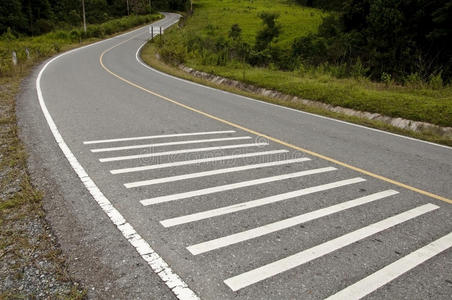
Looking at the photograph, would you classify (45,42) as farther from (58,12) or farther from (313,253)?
(58,12)

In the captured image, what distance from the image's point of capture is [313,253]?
3322mm

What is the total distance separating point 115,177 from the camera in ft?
16.1

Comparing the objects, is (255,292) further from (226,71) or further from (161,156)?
(226,71)

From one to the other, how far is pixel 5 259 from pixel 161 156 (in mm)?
3034

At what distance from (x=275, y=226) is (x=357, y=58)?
18966 mm

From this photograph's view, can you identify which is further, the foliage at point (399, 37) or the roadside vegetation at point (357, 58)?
the foliage at point (399, 37)

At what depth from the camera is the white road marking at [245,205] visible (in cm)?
380

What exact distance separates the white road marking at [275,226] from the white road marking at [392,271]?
0.99 metres

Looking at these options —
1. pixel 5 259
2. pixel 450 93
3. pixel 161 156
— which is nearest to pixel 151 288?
pixel 5 259

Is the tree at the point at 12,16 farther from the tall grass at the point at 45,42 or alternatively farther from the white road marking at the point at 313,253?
the white road marking at the point at 313,253

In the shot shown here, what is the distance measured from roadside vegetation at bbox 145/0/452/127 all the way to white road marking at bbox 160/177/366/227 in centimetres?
595

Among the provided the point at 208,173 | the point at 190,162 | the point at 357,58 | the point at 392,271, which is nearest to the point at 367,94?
the point at 190,162

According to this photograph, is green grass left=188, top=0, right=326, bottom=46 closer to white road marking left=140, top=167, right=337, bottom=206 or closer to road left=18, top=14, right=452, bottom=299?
road left=18, top=14, right=452, bottom=299

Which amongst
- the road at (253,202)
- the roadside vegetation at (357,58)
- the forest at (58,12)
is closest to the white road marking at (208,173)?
the road at (253,202)
